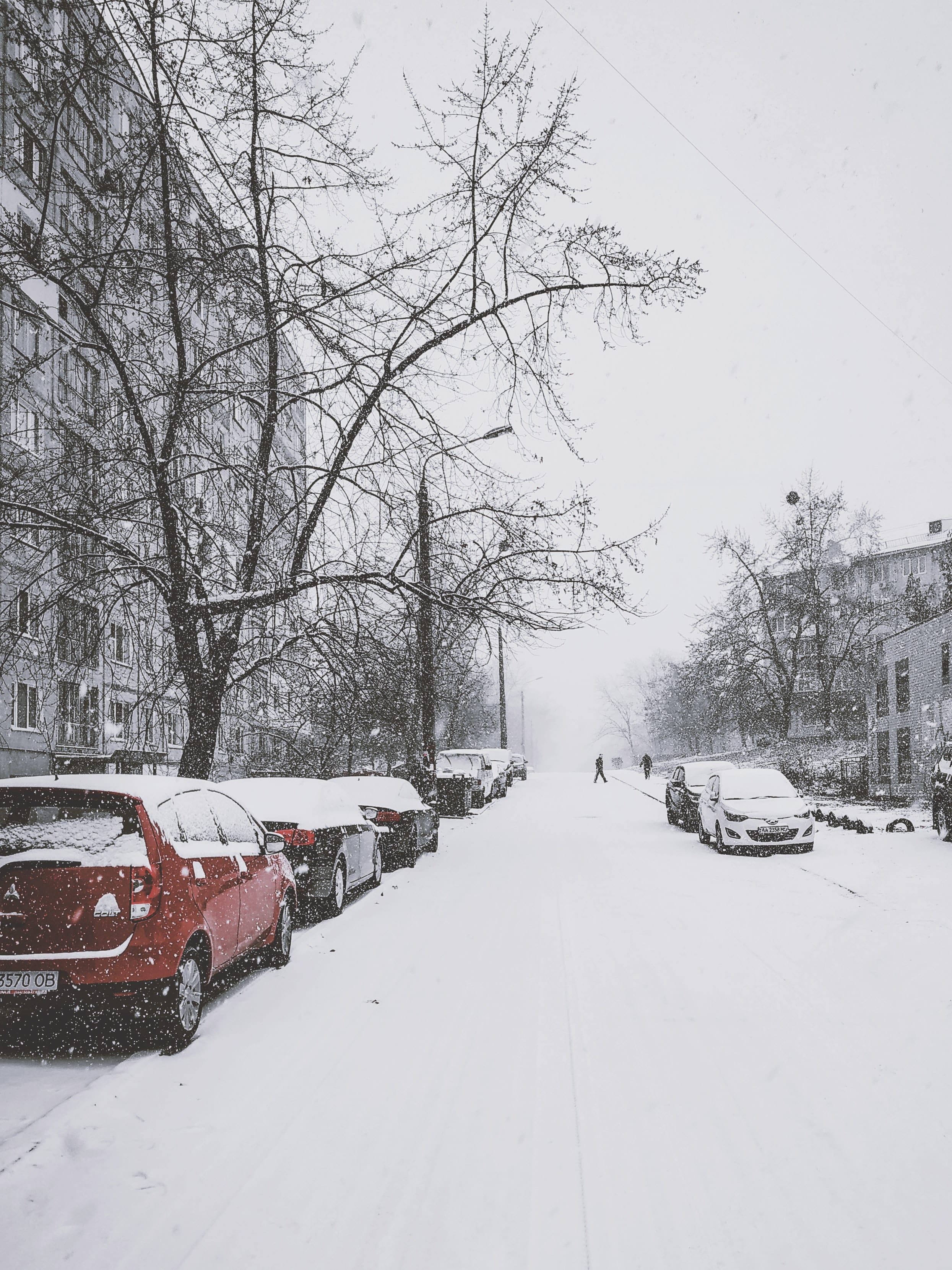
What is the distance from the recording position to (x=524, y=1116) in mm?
4742

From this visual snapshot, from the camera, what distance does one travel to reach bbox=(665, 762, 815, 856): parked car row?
17.6 meters

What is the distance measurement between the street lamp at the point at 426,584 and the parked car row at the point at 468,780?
10658mm

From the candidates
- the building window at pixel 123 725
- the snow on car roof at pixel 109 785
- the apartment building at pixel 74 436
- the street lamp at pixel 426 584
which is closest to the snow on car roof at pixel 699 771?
the street lamp at pixel 426 584

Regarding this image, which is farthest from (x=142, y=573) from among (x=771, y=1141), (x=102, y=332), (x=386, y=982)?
(x=771, y=1141)

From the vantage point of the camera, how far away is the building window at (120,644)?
39.9 ft

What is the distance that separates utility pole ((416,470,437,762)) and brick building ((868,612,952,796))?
61.1 ft

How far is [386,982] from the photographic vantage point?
7762 mm

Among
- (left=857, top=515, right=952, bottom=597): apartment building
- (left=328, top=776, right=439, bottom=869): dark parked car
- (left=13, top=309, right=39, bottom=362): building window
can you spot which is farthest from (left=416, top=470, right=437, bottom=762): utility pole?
(left=857, top=515, right=952, bottom=597): apartment building

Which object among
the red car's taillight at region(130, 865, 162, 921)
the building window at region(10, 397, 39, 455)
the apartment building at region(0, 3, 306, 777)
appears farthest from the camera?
the building window at region(10, 397, 39, 455)

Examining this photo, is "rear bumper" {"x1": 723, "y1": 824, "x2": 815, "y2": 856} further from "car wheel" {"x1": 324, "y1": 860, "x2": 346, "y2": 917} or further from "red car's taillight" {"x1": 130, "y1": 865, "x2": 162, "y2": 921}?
"red car's taillight" {"x1": 130, "y1": 865, "x2": 162, "y2": 921}

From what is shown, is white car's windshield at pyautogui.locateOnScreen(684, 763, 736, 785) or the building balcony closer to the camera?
the building balcony

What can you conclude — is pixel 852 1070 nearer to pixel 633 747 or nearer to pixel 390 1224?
pixel 390 1224

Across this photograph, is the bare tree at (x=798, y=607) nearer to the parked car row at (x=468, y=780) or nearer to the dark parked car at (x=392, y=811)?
the parked car row at (x=468, y=780)

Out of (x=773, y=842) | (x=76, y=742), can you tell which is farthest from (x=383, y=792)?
(x=76, y=742)
